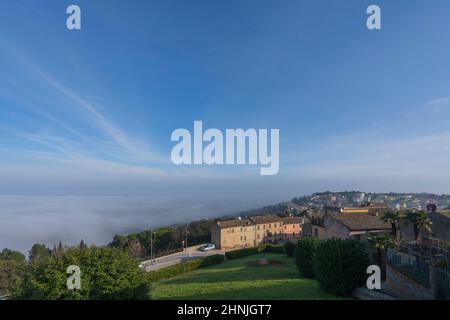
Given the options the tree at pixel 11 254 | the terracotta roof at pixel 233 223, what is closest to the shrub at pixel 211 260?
the terracotta roof at pixel 233 223

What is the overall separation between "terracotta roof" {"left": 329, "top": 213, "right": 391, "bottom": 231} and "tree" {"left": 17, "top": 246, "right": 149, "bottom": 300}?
24.3 m

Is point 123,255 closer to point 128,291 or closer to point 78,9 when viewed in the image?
point 128,291

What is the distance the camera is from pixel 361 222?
32.1 metres

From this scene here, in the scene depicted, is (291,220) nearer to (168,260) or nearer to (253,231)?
(253,231)

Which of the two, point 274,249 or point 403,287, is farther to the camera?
point 274,249

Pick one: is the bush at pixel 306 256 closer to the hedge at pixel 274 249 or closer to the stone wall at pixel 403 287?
the stone wall at pixel 403 287

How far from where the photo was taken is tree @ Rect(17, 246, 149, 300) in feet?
42.4

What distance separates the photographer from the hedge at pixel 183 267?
34.4 metres

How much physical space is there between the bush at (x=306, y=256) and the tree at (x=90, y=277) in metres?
16.7

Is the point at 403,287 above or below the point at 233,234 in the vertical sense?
above

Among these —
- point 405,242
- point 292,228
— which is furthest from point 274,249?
point 405,242

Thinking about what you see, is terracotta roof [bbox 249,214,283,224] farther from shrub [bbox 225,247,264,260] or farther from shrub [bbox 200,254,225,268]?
shrub [bbox 200,254,225,268]

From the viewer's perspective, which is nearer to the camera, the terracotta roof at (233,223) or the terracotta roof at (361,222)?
the terracotta roof at (361,222)

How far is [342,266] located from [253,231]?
5248cm
